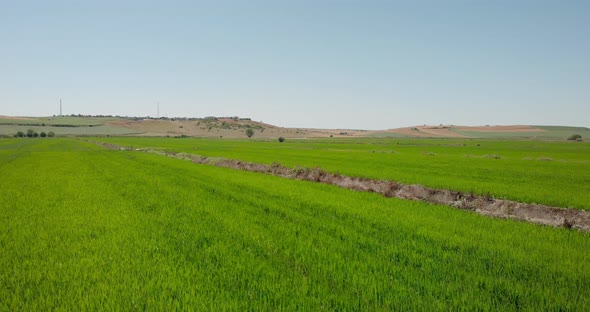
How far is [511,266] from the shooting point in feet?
20.5

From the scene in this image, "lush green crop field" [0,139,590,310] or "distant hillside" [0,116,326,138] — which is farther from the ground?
"distant hillside" [0,116,326,138]

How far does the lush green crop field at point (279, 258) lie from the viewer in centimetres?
482

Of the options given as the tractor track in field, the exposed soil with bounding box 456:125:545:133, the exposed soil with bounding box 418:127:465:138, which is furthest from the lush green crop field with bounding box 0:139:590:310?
the exposed soil with bounding box 456:125:545:133

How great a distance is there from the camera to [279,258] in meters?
6.45

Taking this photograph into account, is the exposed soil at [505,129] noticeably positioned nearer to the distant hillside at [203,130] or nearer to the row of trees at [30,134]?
the distant hillside at [203,130]

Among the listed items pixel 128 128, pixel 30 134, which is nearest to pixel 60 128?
pixel 30 134

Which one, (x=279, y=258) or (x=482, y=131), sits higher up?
(x=482, y=131)

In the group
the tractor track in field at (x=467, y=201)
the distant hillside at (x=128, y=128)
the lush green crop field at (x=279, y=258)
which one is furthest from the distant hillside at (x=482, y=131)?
the lush green crop field at (x=279, y=258)

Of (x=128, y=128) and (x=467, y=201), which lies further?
(x=128, y=128)

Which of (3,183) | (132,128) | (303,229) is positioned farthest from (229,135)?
(303,229)

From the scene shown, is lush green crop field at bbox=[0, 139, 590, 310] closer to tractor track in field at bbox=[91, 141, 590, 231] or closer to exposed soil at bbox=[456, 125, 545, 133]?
tractor track in field at bbox=[91, 141, 590, 231]

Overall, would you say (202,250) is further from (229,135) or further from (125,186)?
(229,135)

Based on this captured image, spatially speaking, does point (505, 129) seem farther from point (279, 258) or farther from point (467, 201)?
point (279, 258)

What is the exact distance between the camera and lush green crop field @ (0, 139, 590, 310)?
4816mm
